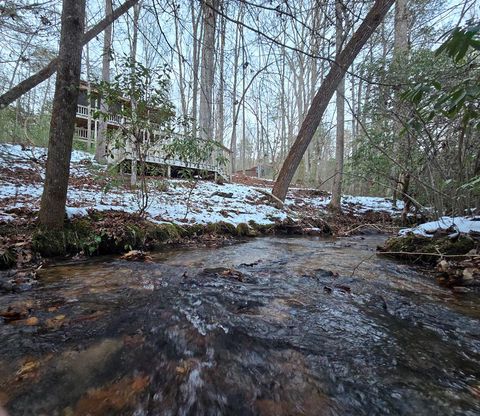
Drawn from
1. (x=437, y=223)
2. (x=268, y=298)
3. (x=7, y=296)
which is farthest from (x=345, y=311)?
(x=437, y=223)

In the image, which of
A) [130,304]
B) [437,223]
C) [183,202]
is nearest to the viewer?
[130,304]

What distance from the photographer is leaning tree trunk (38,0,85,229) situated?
2.92 m

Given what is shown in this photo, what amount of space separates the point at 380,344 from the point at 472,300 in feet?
4.32

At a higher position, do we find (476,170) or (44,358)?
(476,170)

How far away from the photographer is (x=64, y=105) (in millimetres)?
2949

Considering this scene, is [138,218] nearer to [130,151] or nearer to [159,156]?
[130,151]

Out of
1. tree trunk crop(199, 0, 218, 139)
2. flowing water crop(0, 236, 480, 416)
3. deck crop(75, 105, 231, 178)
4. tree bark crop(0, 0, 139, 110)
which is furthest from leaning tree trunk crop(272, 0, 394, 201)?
flowing water crop(0, 236, 480, 416)

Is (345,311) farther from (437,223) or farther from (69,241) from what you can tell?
(69,241)

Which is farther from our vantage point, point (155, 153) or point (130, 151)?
point (155, 153)

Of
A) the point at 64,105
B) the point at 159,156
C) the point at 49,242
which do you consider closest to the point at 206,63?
the point at 159,156

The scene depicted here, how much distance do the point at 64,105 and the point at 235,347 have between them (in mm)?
3046

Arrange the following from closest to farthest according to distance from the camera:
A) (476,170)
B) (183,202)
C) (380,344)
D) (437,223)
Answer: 1. (380,344)
2. (476,170)
3. (437,223)
4. (183,202)

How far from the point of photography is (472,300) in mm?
2270

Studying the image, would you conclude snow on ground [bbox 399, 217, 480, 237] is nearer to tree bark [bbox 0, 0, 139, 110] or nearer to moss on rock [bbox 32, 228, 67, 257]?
moss on rock [bbox 32, 228, 67, 257]
